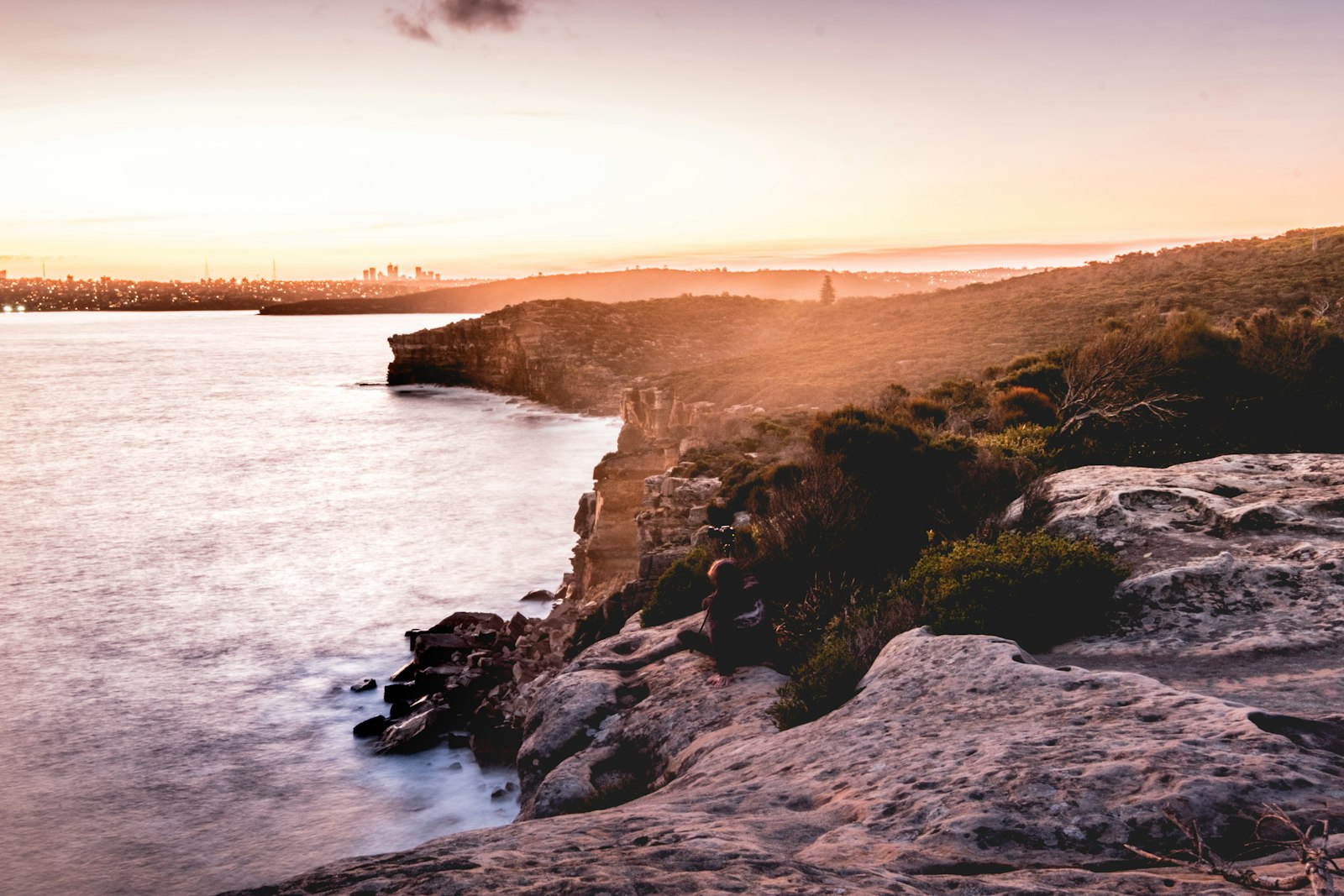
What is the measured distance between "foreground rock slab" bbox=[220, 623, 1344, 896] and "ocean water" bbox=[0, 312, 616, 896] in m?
12.1

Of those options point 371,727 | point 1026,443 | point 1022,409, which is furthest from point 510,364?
point 1026,443

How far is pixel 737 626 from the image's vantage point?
13.5 m

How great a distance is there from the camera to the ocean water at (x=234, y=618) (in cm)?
1919

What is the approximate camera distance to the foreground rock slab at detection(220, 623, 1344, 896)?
5312 millimetres

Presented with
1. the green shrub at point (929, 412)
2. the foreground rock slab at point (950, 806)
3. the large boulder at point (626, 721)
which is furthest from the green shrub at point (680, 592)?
the green shrub at point (929, 412)

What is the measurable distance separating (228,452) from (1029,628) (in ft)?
247

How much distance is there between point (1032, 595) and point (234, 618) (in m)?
32.3

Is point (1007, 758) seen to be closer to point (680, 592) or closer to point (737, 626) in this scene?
point (737, 626)

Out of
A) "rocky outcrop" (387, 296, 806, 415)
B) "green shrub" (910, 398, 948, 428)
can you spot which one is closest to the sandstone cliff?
"green shrub" (910, 398, 948, 428)

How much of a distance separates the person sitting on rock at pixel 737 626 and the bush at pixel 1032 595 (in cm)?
261

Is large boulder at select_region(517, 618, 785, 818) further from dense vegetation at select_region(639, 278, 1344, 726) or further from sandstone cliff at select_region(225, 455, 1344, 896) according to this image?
dense vegetation at select_region(639, 278, 1344, 726)

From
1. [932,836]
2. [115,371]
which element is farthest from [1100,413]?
[115,371]

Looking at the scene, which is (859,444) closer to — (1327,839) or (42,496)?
(1327,839)

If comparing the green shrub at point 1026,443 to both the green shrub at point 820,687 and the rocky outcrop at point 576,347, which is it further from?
the rocky outcrop at point 576,347
